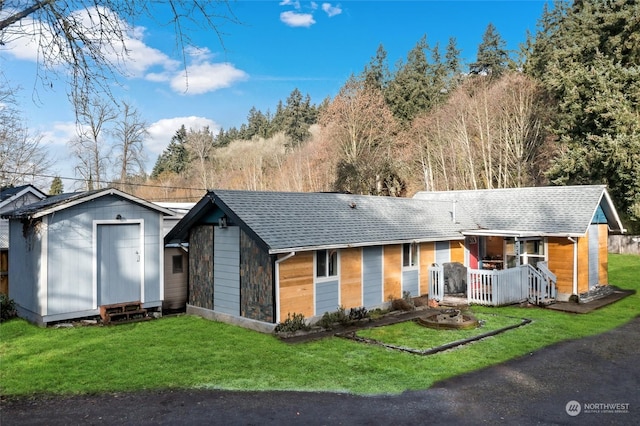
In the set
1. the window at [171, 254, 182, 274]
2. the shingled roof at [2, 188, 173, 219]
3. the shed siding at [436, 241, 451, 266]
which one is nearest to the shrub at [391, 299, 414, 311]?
the shed siding at [436, 241, 451, 266]

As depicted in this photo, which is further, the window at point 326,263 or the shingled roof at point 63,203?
the window at point 326,263

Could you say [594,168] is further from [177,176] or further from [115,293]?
[177,176]

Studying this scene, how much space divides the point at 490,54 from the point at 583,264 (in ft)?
124

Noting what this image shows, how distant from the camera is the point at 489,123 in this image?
34375 millimetres

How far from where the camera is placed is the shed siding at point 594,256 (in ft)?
57.2

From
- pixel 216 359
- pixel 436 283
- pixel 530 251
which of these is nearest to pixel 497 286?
pixel 436 283

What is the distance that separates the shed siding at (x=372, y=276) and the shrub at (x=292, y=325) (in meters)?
2.72

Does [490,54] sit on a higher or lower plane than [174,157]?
higher

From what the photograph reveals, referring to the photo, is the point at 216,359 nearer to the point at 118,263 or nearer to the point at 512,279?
the point at 118,263

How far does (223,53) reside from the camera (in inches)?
213

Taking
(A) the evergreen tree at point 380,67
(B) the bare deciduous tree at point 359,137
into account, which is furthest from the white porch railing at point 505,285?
(A) the evergreen tree at point 380,67

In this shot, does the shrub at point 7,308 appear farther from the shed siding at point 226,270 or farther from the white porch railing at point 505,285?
the white porch railing at point 505,285

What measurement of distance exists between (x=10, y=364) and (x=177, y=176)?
170 feet

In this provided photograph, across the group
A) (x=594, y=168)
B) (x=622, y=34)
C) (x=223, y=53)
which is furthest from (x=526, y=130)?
(x=223, y=53)
